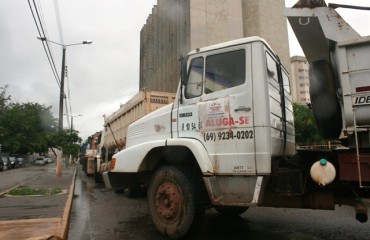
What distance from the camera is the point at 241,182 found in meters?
4.72

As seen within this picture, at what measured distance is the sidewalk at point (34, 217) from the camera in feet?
17.5

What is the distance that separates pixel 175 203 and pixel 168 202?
0.46ft

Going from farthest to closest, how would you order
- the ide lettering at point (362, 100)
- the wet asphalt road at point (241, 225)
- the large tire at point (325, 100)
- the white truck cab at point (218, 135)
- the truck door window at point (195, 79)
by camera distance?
1. the wet asphalt road at point (241, 225)
2. the truck door window at point (195, 79)
3. the white truck cab at point (218, 135)
4. the large tire at point (325, 100)
5. the ide lettering at point (362, 100)

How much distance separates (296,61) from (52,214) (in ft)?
321

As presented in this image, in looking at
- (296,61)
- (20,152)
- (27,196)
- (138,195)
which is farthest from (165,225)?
(296,61)

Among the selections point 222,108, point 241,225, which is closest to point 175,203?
point 222,108

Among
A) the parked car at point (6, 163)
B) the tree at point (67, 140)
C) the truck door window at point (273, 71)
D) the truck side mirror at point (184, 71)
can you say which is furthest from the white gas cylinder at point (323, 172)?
the parked car at point (6, 163)

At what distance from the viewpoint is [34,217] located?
6.89m

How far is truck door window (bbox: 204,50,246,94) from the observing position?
4980 millimetres

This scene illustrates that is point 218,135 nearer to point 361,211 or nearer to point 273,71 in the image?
point 273,71

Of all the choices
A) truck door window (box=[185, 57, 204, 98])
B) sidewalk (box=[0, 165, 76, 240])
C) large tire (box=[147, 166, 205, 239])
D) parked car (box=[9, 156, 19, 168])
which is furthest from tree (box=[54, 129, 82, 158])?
parked car (box=[9, 156, 19, 168])

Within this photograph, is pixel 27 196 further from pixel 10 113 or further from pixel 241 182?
pixel 10 113

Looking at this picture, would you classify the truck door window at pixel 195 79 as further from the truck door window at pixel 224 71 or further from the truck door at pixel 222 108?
the truck door window at pixel 224 71

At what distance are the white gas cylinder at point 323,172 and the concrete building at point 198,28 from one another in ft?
102
